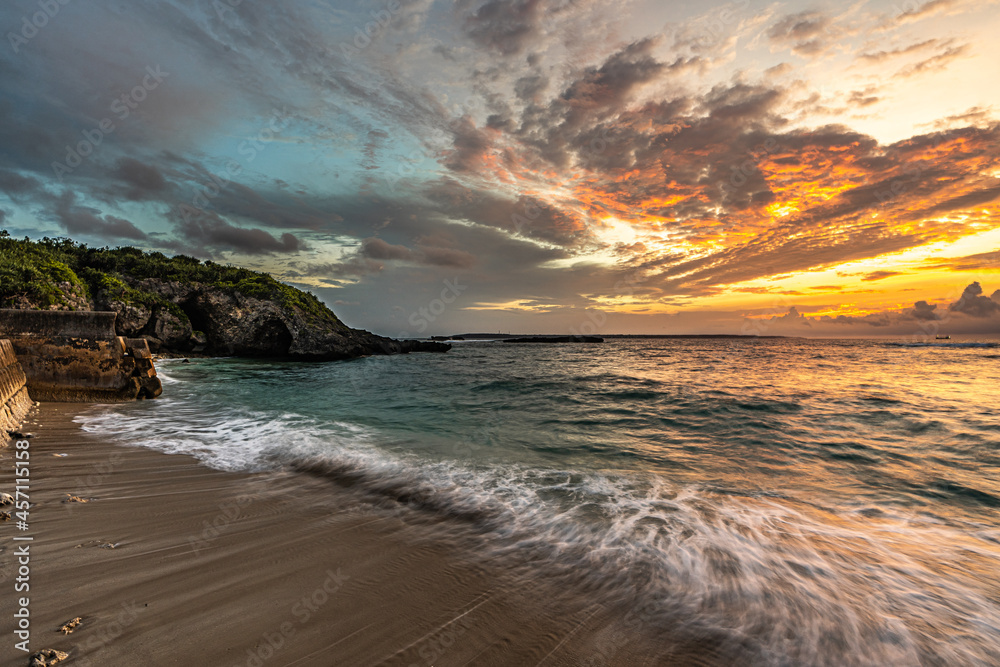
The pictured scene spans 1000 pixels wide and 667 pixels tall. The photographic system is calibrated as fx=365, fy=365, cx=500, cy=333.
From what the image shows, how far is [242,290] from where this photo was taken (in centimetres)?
3306

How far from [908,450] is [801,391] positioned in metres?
9.51

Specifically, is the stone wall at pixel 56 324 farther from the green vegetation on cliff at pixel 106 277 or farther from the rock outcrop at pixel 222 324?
the rock outcrop at pixel 222 324

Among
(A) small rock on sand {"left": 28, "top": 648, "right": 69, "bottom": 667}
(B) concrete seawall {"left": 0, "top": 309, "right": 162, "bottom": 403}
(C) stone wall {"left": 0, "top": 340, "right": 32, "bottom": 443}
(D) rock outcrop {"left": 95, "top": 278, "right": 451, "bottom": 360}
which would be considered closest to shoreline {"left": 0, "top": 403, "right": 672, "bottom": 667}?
(A) small rock on sand {"left": 28, "top": 648, "right": 69, "bottom": 667}

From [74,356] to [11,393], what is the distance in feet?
11.2

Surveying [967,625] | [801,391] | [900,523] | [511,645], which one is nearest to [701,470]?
[900,523]

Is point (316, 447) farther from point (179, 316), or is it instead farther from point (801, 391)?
point (179, 316)

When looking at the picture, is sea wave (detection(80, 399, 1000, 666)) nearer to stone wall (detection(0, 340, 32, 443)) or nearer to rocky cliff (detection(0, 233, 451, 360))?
stone wall (detection(0, 340, 32, 443))

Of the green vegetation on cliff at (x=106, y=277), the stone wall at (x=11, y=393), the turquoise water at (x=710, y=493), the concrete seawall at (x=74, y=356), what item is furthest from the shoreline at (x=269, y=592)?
the green vegetation on cliff at (x=106, y=277)

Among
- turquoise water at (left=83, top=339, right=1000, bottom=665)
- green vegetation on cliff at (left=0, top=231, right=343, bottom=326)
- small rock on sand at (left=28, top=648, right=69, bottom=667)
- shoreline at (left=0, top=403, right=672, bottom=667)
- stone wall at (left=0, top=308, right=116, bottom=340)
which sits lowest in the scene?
turquoise water at (left=83, top=339, right=1000, bottom=665)

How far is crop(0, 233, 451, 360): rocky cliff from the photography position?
2802 centimetres

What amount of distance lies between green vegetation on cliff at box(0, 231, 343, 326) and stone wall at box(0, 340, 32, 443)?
12867mm

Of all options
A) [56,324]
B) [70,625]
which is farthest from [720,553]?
[56,324]

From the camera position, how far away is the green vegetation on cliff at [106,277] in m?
18.4

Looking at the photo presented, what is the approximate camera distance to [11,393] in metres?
8.07
